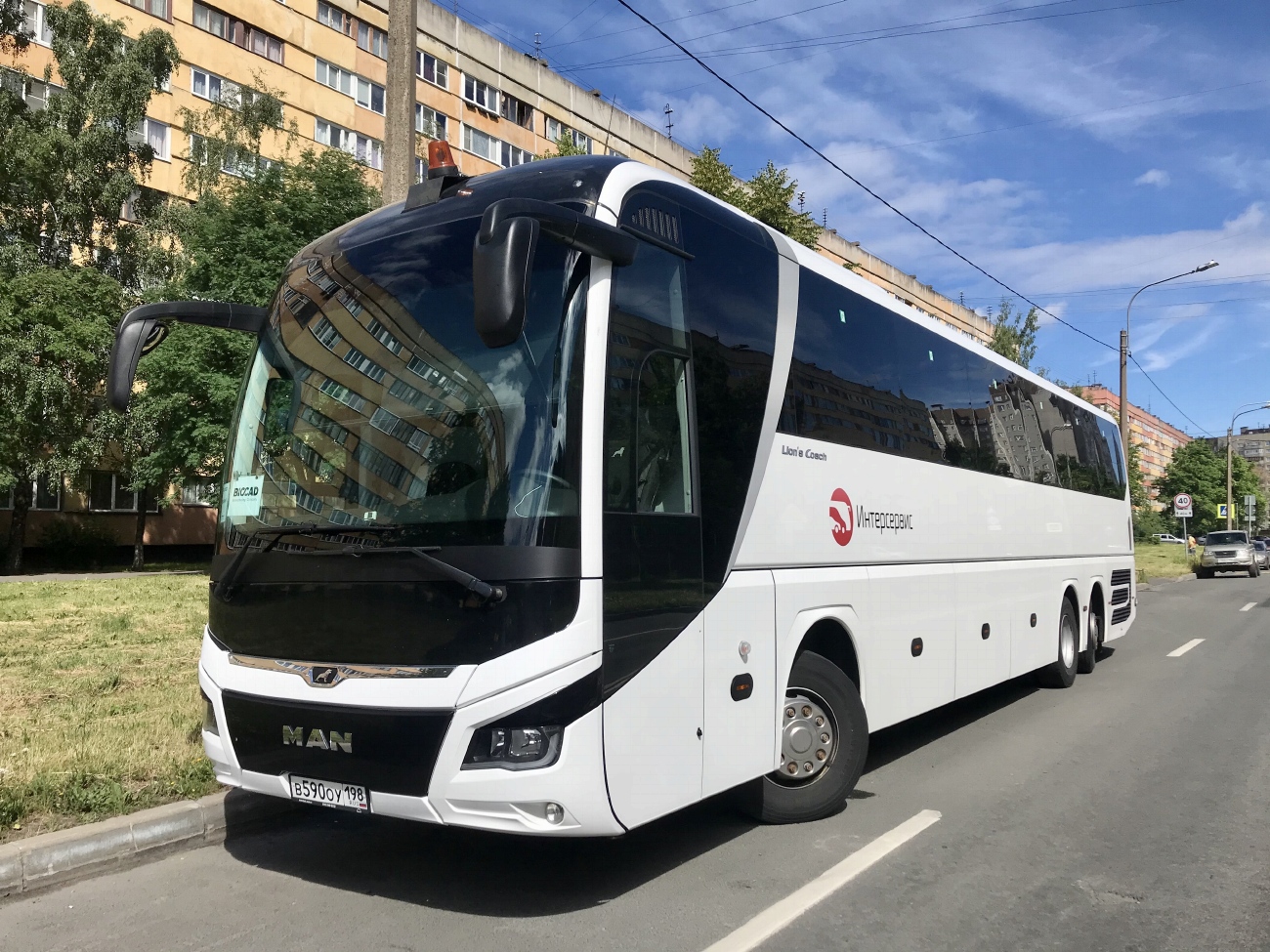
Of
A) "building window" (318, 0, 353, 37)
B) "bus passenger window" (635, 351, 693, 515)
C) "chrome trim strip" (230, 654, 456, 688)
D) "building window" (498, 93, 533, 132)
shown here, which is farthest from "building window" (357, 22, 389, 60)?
"chrome trim strip" (230, 654, 456, 688)

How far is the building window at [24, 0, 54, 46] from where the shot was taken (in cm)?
3077

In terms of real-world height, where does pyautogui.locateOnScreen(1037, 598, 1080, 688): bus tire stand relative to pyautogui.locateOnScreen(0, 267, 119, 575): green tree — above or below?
below

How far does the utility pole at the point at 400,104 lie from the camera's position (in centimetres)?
888

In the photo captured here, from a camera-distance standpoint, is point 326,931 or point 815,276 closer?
point 326,931

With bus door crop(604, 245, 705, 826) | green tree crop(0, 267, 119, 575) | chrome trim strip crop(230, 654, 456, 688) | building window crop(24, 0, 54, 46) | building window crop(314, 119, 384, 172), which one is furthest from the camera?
building window crop(314, 119, 384, 172)

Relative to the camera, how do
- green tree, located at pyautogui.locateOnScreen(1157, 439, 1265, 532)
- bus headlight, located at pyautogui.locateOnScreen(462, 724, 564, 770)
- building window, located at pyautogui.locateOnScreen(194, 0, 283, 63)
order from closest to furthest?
bus headlight, located at pyautogui.locateOnScreen(462, 724, 564, 770) < building window, located at pyautogui.locateOnScreen(194, 0, 283, 63) < green tree, located at pyautogui.locateOnScreen(1157, 439, 1265, 532)

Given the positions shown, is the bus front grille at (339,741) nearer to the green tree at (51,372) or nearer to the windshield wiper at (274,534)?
the windshield wiper at (274,534)

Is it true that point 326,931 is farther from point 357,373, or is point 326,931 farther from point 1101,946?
point 1101,946

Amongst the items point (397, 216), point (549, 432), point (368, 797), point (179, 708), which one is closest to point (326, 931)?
point (368, 797)

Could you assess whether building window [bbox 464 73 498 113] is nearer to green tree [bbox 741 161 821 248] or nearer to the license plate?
green tree [bbox 741 161 821 248]

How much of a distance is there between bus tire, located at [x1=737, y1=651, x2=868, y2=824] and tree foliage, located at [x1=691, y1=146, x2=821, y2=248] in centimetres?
2285

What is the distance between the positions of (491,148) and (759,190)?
19.5 m

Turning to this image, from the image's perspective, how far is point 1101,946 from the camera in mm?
4078

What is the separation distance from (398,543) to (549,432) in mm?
764
